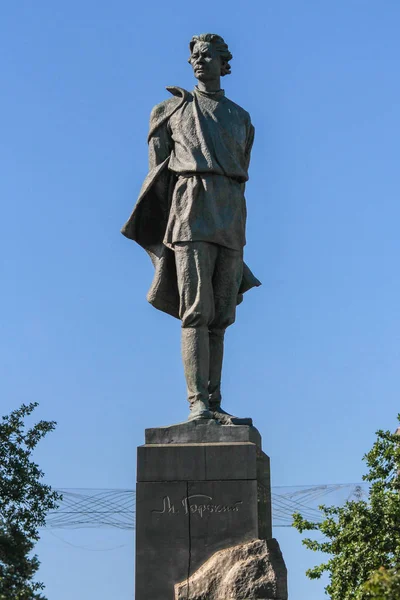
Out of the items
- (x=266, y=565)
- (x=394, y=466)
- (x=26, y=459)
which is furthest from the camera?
(x=394, y=466)

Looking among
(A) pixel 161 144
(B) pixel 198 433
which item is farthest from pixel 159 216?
(B) pixel 198 433

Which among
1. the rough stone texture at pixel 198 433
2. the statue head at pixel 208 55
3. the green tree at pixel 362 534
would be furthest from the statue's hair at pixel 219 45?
the green tree at pixel 362 534

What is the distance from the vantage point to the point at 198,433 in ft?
40.5

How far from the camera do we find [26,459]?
2828cm

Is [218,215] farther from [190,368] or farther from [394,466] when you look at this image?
[394,466]

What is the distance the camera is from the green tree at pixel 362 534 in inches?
1078

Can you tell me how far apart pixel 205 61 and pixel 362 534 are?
17.5m

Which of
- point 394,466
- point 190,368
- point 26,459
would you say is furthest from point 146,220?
point 394,466

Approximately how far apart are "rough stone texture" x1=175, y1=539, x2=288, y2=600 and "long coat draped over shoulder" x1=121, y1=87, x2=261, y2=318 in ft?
9.28

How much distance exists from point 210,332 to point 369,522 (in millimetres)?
16682

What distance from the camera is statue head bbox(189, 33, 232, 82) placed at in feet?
44.2
